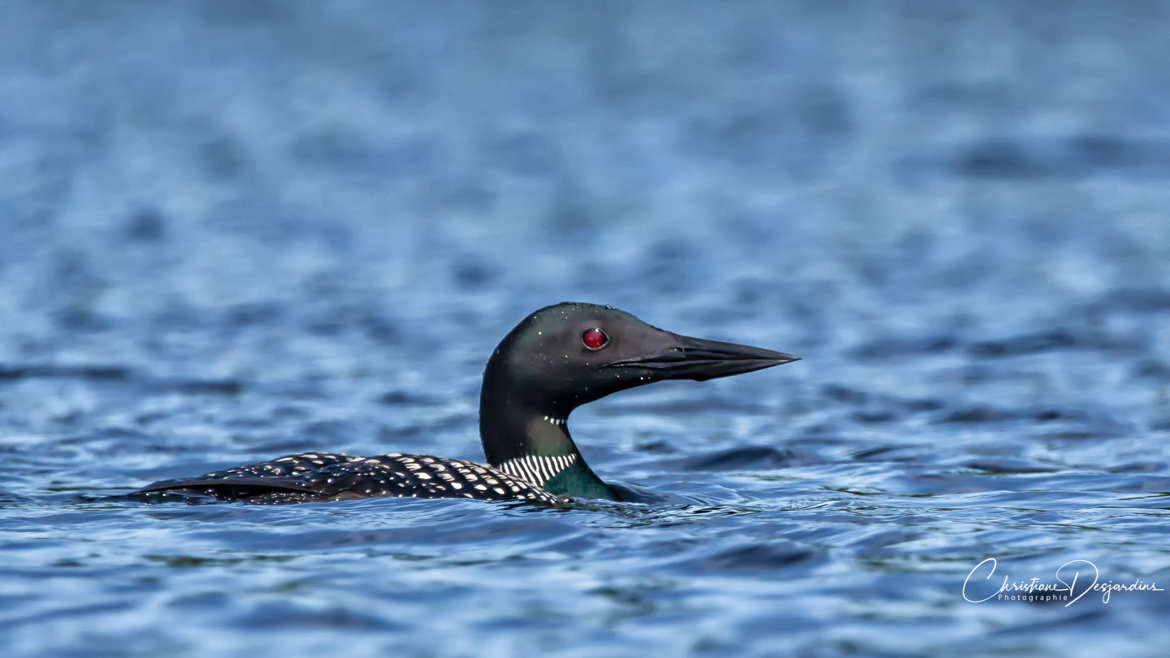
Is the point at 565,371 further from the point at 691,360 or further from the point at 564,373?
the point at 691,360

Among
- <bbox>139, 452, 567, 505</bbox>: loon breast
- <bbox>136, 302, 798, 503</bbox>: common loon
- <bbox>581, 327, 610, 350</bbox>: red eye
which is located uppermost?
<bbox>581, 327, 610, 350</bbox>: red eye

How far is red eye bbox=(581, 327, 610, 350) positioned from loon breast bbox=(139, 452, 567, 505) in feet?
1.79

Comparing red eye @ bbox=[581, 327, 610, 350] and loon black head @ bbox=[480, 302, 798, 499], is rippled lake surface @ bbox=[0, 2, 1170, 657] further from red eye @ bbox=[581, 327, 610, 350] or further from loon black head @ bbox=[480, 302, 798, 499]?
red eye @ bbox=[581, 327, 610, 350]

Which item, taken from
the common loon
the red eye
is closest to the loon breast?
the common loon

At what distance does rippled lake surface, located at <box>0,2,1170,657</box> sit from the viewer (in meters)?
5.15

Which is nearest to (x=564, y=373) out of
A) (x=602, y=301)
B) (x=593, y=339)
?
(x=593, y=339)

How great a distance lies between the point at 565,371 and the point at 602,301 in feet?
15.7

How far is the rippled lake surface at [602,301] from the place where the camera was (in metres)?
5.15

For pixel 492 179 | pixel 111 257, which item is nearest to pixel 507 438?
pixel 111 257

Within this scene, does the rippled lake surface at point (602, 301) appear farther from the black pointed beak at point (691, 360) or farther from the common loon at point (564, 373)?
the black pointed beak at point (691, 360)

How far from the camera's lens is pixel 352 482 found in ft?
20.7

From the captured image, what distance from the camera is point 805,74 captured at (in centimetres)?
2070

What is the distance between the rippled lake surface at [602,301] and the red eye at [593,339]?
0.59 metres

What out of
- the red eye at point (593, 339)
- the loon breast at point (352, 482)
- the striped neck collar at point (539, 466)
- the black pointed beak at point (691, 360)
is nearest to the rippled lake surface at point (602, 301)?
the loon breast at point (352, 482)
